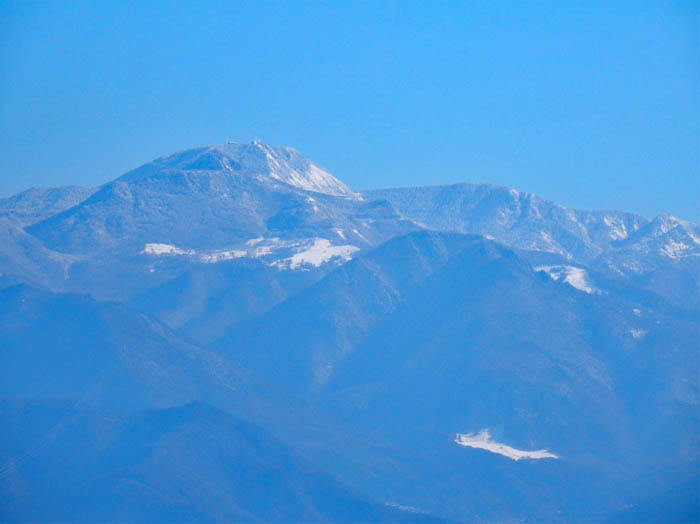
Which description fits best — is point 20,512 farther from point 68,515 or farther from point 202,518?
point 202,518

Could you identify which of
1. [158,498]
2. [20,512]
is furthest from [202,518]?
[20,512]

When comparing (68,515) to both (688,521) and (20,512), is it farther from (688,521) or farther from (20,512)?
(688,521)

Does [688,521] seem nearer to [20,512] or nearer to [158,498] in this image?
[158,498]

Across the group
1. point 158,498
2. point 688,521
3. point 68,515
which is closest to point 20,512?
point 68,515

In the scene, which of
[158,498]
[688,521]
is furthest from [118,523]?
[688,521]

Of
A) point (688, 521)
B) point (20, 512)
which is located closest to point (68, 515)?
point (20, 512)

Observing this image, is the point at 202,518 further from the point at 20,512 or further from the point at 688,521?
the point at 688,521
